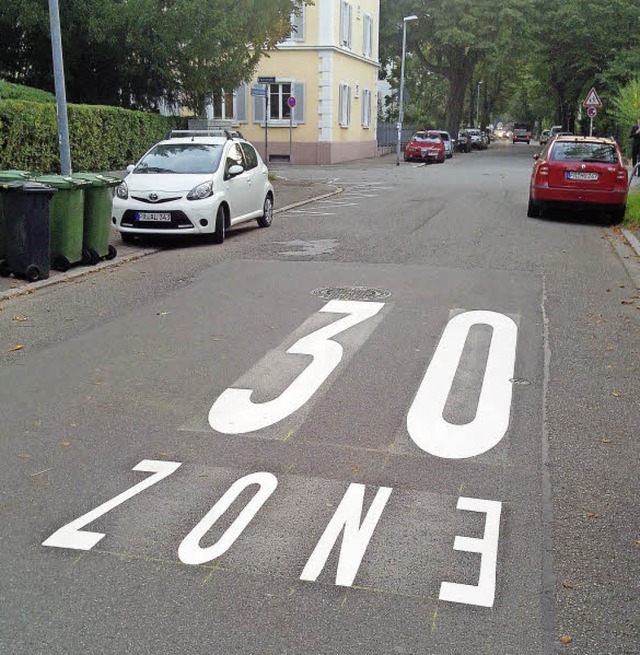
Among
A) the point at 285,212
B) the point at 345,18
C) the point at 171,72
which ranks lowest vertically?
the point at 285,212

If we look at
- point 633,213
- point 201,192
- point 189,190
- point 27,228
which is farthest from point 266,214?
point 633,213

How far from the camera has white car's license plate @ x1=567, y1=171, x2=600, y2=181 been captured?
1827cm

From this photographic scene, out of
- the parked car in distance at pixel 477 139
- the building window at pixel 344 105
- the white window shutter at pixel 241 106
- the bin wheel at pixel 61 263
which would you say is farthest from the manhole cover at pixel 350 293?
the parked car in distance at pixel 477 139

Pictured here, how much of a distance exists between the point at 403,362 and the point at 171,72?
20.0 meters

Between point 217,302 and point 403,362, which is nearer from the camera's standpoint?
point 403,362

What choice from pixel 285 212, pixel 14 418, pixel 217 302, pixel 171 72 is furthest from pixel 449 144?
pixel 14 418

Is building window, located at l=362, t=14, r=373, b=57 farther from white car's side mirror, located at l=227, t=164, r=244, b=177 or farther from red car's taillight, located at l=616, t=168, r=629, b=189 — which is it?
white car's side mirror, located at l=227, t=164, r=244, b=177

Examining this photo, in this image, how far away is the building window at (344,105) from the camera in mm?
46156

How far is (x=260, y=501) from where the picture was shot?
4793mm

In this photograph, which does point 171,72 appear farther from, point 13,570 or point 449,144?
point 449,144

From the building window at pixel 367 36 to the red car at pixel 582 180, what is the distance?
3444 centimetres

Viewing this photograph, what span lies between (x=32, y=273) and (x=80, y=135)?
11.2 meters

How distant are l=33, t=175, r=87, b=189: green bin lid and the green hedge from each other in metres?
6.39

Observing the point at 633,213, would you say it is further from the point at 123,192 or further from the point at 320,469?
the point at 320,469
